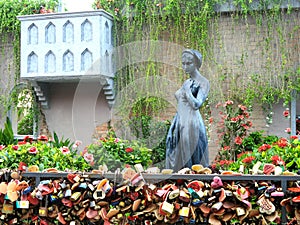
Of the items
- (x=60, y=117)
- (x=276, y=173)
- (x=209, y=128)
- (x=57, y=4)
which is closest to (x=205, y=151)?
(x=276, y=173)

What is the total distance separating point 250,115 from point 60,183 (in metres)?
6.76

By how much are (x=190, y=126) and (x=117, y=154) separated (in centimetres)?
235

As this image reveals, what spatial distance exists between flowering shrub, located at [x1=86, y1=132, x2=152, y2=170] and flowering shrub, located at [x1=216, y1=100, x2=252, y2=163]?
1.70 metres

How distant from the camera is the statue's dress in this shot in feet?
16.2

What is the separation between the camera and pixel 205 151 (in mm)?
5031

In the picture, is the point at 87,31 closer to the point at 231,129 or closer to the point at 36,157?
the point at 231,129

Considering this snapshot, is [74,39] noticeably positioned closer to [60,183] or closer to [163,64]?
[163,64]

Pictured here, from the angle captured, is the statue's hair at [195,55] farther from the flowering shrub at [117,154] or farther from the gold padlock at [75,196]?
the gold padlock at [75,196]

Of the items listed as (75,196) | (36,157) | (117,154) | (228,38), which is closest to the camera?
(75,196)

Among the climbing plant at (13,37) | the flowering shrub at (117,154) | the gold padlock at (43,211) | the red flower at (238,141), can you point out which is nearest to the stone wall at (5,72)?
the climbing plant at (13,37)

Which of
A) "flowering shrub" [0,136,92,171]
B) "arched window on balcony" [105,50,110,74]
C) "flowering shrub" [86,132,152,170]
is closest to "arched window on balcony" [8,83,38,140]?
"arched window on balcony" [105,50,110,74]

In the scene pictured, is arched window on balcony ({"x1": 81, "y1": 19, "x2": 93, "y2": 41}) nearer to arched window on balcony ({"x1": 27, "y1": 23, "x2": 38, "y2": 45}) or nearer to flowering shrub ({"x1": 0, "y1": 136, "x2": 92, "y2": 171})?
arched window on balcony ({"x1": 27, "y1": 23, "x2": 38, "y2": 45})

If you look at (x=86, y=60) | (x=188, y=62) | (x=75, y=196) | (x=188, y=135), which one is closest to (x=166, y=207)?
(x=75, y=196)

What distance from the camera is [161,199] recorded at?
245cm
